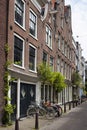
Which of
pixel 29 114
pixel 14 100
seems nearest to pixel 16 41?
pixel 14 100

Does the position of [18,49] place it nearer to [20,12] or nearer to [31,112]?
[20,12]

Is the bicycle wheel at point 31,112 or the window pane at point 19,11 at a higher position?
the window pane at point 19,11

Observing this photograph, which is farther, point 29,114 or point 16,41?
point 29,114

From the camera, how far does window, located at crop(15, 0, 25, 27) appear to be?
21084 mm

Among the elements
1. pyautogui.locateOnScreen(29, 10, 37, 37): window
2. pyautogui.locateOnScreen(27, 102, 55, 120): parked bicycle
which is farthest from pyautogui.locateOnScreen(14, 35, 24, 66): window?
pyautogui.locateOnScreen(27, 102, 55, 120): parked bicycle

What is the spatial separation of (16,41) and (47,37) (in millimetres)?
10394

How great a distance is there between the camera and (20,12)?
72.3 feet

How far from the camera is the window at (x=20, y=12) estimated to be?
21084 millimetres

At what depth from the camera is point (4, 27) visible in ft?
59.5

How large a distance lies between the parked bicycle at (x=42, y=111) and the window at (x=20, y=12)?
564 cm

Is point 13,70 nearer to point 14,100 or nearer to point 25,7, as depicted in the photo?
point 14,100

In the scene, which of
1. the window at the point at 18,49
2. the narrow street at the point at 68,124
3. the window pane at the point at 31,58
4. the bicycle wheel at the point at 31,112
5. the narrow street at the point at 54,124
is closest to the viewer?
the narrow street at the point at 54,124

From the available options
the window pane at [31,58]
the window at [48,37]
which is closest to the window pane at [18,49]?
the window pane at [31,58]

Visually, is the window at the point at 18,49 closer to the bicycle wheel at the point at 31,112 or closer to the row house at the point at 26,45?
the row house at the point at 26,45
